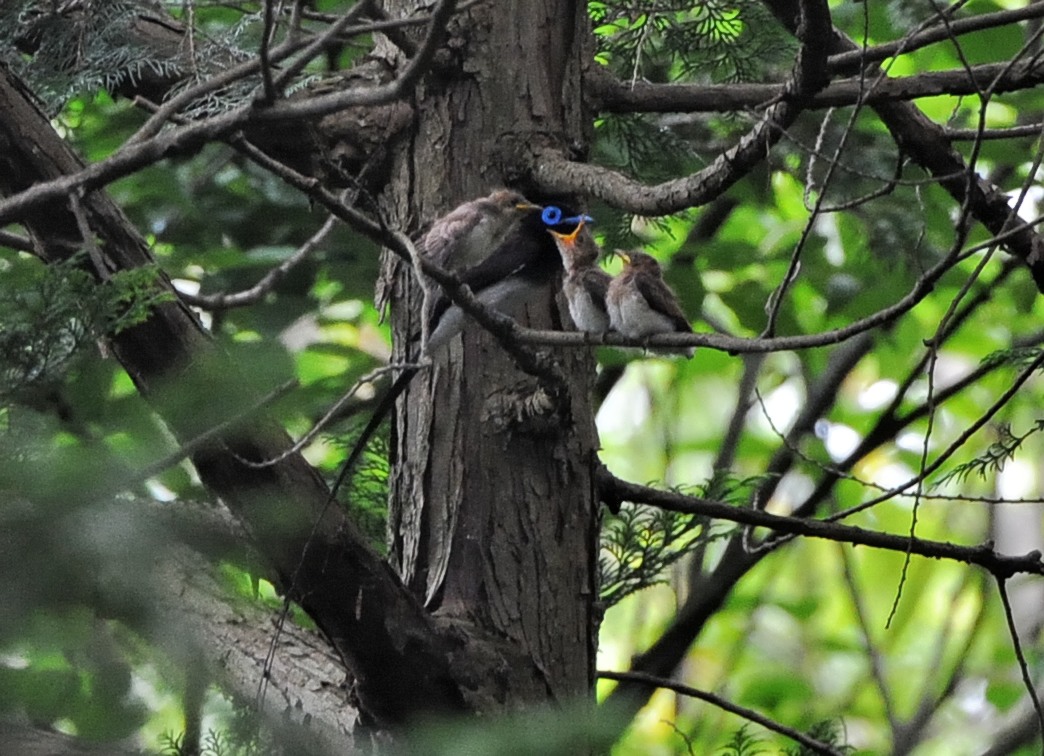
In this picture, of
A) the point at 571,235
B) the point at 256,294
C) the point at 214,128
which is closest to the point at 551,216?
the point at 571,235

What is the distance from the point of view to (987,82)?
9.93ft

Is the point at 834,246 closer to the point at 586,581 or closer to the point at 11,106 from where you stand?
the point at 586,581

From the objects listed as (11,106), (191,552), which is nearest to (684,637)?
(11,106)

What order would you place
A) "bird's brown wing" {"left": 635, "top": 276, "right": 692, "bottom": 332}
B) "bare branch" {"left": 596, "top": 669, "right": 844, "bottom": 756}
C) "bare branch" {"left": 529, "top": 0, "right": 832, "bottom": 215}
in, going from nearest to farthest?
"bare branch" {"left": 529, "top": 0, "right": 832, "bottom": 215}
"bare branch" {"left": 596, "top": 669, "right": 844, "bottom": 756}
"bird's brown wing" {"left": 635, "top": 276, "right": 692, "bottom": 332}

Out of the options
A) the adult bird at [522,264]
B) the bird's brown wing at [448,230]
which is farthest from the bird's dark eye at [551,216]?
the bird's brown wing at [448,230]

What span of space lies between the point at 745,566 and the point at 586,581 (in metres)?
1.38

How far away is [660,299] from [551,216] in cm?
37

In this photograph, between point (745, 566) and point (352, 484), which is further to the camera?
point (745, 566)

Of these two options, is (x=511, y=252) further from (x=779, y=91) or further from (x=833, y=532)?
(x=833, y=532)

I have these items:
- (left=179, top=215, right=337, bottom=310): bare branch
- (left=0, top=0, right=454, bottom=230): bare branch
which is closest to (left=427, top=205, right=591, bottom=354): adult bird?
(left=179, top=215, right=337, bottom=310): bare branch

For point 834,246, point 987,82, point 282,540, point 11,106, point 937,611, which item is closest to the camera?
point 282,540

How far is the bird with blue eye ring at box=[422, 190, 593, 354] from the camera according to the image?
3479 mm

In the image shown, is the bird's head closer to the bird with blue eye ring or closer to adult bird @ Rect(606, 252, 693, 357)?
the bird with blue eye ring

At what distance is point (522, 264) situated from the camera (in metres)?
3.82
